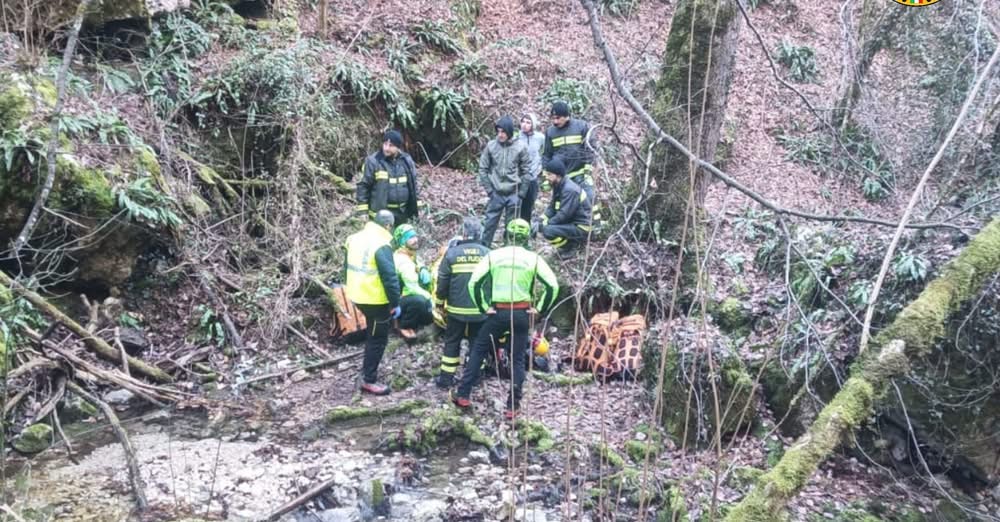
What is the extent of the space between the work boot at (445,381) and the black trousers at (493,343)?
472mm

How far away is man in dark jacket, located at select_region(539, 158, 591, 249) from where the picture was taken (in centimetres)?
884

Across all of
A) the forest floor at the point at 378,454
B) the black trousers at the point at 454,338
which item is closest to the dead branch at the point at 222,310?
the forest floor at the point at 378,454

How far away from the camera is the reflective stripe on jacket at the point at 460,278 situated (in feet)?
23.0

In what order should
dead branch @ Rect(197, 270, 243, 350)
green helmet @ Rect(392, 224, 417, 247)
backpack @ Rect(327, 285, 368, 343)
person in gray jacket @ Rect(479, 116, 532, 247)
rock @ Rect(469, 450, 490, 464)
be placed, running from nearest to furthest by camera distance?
1. rock @ Rect(469, 450, 490, 464)
2. green helmet @ Rect(392, 224, 417, 247)
3. dead branch @ Rect(197, 270, 243, 350)
4. backpack @ Rect(327, 285, 368, 343)
5. person in gray jacket @ Rect(479, 116, 532, 247)

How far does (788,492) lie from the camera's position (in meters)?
2.40

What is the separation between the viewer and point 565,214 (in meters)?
8.91

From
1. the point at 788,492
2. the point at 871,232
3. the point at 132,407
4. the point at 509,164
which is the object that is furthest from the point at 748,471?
the point at 132,407

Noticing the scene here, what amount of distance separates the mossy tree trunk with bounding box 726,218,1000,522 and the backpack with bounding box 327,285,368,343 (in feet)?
21.3

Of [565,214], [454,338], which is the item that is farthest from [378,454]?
[565,214]

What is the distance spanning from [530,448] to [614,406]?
109cm

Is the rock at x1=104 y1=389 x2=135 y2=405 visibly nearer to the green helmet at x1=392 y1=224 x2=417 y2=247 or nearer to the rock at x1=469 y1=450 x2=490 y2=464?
the green helmet at x1=392 y1=224 x2=417 y2=247

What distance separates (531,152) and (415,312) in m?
2.72

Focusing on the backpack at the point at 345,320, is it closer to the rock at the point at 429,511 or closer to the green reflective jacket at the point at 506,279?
the green reflective jacket at the point at 506,279

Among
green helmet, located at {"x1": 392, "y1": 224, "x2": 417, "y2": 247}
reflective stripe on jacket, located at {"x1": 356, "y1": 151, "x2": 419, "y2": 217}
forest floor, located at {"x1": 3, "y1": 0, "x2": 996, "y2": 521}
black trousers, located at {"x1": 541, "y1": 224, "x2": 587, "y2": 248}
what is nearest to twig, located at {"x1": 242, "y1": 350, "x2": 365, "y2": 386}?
forest floor, located at {"x1": 3, "y1": 0, "x2": 996, "y2": 521}
